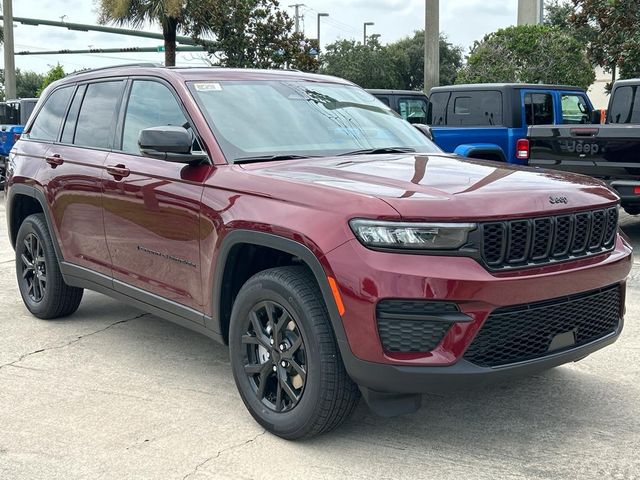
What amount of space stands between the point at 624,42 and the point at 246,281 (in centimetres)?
1588

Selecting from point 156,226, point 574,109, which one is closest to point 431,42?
point 574,109

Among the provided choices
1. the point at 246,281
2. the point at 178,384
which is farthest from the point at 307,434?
the point at 178,384

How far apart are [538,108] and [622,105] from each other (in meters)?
2.53

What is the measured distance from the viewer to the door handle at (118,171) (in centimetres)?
491

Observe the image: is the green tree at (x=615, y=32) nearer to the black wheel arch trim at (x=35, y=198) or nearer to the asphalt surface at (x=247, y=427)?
the asphalt surface at (x=247, y=427)

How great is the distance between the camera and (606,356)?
5.19 meters

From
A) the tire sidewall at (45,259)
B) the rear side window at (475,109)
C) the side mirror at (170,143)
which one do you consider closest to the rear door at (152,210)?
the side mirror at (170,143)

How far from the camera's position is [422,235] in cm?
337

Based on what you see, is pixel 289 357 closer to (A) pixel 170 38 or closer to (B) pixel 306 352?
(B) pixel 306 352

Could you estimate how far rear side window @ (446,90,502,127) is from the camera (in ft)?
41.9

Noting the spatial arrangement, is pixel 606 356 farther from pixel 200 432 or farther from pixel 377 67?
pixel 377 67

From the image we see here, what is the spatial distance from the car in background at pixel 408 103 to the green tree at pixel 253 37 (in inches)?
394

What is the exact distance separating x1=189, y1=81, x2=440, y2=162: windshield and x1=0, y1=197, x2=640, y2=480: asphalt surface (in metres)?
1.40

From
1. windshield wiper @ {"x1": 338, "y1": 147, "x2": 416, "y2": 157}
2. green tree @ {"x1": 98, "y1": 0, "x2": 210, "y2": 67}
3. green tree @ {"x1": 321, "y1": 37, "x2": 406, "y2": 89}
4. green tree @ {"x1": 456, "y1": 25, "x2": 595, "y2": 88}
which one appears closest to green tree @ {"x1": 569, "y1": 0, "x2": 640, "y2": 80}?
green tree @ {"x1": 456, "y1": 25, "x2": 595, "y2": 88}
